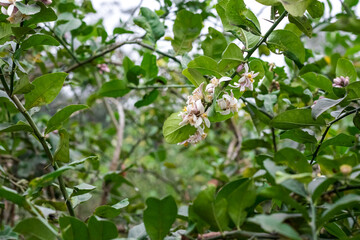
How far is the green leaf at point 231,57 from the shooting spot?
1.78 ft

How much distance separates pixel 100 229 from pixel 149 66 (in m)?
0.57

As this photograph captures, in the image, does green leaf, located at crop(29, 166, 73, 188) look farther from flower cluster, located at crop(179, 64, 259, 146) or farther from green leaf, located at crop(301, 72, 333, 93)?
green leaf, located at crop(301, 72, 333, 93)

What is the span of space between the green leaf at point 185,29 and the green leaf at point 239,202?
44 centimetres

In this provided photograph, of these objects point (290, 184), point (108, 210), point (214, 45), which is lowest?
point (108, 210)

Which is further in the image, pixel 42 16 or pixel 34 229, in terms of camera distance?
pixel 42 16

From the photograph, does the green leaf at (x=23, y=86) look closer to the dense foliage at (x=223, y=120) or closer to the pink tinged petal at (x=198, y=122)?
the dense foliage at (x=223, y=120)

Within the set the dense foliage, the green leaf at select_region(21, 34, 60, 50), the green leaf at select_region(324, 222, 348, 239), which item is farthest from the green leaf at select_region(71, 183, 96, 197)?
the green leaf at select_region(324, 222, 348, 239)

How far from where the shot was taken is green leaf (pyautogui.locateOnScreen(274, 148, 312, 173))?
44cm

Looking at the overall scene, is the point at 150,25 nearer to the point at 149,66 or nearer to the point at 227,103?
the point at 149,66

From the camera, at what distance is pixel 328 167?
45 centimetres

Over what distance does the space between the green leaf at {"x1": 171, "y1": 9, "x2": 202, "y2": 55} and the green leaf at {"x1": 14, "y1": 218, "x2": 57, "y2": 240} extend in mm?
493

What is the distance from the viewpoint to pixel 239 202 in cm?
42

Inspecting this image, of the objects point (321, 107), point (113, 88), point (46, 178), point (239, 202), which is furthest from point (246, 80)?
point (113, 88)

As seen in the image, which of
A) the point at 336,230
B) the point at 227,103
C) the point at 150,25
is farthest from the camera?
the point at 150,25
